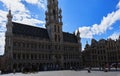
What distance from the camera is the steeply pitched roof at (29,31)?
75.6 metres

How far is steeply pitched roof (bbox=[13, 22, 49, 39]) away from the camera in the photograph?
7556cm

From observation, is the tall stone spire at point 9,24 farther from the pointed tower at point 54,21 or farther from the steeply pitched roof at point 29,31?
the pointed tower at point 54,21

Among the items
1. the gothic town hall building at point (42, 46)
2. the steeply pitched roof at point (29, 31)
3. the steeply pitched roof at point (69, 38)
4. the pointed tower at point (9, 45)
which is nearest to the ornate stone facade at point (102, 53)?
the gothic town hall building at point (42, 46)

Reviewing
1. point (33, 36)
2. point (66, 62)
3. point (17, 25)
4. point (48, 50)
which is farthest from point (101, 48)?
point (17, 25)

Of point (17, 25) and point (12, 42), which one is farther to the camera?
point (17, 25)

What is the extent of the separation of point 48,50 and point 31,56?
9.84 metres

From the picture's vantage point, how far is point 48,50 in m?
84.1

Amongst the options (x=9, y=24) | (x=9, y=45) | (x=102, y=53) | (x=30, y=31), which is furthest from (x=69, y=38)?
(x=9, y=45)

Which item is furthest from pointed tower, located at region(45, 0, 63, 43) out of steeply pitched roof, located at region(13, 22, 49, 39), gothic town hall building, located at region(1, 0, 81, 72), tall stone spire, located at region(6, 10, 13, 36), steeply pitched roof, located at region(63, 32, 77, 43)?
tall stone spire, located at region(6, 10, 13, 36)

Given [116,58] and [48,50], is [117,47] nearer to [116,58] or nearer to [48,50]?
[116,58]

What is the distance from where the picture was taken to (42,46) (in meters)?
82.1

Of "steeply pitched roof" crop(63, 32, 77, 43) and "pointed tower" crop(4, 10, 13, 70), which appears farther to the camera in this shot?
"steeply pitched roof" crop(63, 32, 77, 43)

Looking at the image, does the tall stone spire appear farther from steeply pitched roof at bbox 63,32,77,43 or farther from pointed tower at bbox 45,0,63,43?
steeply pitched roof at bbox 63,32,77,43

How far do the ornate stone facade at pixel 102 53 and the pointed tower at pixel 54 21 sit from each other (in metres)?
23.0
